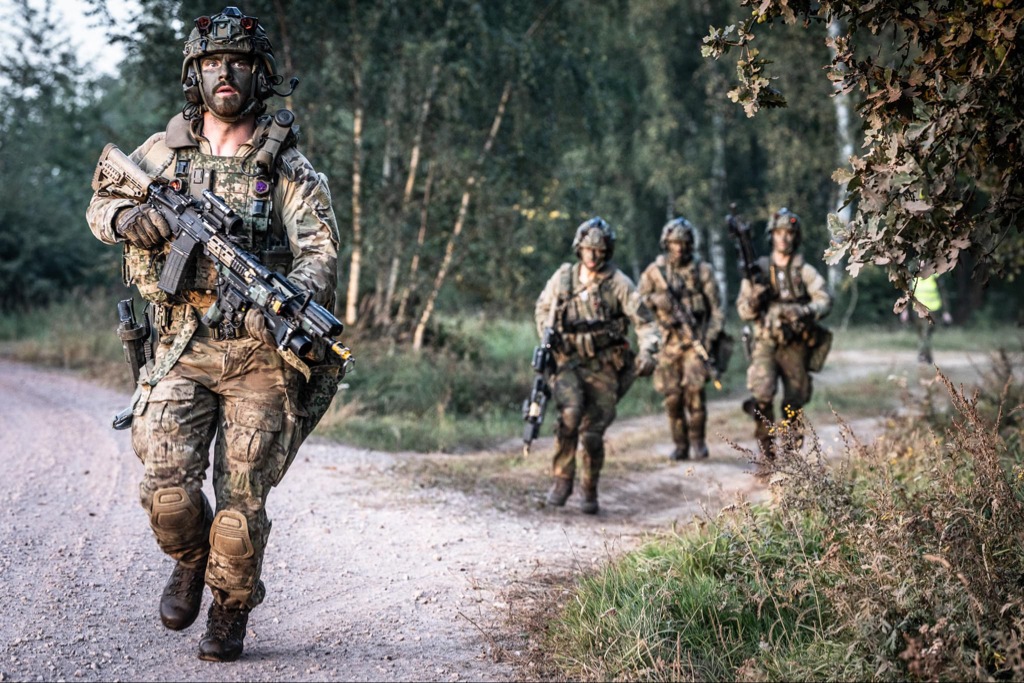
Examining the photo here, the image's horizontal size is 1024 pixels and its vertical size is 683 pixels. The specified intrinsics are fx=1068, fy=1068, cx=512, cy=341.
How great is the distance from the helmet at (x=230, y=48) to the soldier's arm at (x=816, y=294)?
5777 mm

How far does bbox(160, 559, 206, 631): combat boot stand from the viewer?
446 cm

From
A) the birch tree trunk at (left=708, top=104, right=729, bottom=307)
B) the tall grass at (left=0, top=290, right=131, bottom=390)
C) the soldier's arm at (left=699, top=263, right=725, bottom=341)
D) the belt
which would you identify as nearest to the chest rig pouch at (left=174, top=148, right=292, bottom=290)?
the belt

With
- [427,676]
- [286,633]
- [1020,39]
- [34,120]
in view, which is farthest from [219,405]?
[34,120]

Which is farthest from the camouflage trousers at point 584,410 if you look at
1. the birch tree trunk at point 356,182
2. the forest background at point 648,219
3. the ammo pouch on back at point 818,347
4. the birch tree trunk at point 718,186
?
the birch tree trunk at point 718,186

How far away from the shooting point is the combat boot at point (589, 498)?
7.76 m

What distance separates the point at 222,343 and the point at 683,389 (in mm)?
6577

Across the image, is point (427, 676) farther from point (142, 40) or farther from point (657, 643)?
point (142, 40)

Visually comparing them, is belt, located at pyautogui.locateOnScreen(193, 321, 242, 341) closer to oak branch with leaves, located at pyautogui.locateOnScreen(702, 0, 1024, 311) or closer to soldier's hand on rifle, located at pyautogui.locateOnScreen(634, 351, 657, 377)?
oak branch with leaves, located at pyautogui.locateOnScreen(702, 0, 1024, 311)

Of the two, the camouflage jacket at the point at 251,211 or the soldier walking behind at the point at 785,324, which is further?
the soldier walking behind at the point at 785,324

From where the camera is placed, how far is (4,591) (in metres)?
4.75

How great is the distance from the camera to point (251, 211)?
4.53 metres

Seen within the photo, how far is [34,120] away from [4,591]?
1995 centimetres

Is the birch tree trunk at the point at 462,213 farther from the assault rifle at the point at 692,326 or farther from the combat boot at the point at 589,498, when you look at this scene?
the combat boot at the point at 589,498

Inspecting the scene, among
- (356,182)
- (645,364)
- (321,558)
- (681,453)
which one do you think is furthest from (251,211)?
(356,182)
